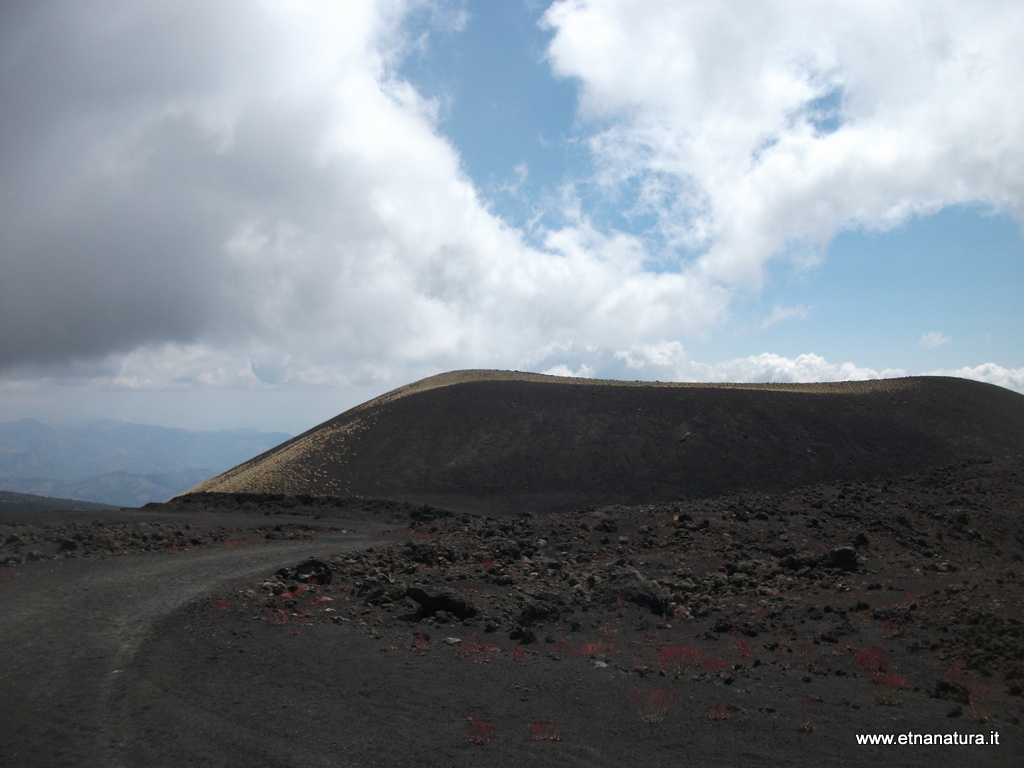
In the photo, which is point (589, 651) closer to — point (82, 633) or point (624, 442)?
point (82, 633)

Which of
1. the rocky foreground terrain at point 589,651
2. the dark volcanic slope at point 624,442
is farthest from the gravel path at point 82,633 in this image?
the dark volcanic slope at point 624,442

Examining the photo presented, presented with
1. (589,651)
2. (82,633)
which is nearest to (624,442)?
(589,651)

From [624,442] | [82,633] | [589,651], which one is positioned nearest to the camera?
[589,651]

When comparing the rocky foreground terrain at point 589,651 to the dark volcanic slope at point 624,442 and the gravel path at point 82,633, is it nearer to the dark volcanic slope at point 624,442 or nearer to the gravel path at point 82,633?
the gravel path at point 82,633

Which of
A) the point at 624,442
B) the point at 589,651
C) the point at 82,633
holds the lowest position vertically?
the point at 589,651

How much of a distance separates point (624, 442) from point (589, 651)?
39223 millimetres

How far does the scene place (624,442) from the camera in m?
51.2

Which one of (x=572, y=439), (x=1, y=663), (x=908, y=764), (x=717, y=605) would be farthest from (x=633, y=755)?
(x=572, y=439)

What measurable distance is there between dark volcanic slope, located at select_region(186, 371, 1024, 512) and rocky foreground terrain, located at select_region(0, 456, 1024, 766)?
2036 cm

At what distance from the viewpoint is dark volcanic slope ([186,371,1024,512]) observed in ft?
147

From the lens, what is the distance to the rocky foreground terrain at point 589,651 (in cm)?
829

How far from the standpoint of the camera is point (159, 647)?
39.4 feet

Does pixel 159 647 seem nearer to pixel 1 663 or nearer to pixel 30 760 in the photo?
pixel 1 663

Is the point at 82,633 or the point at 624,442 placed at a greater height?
the point at 624,442
